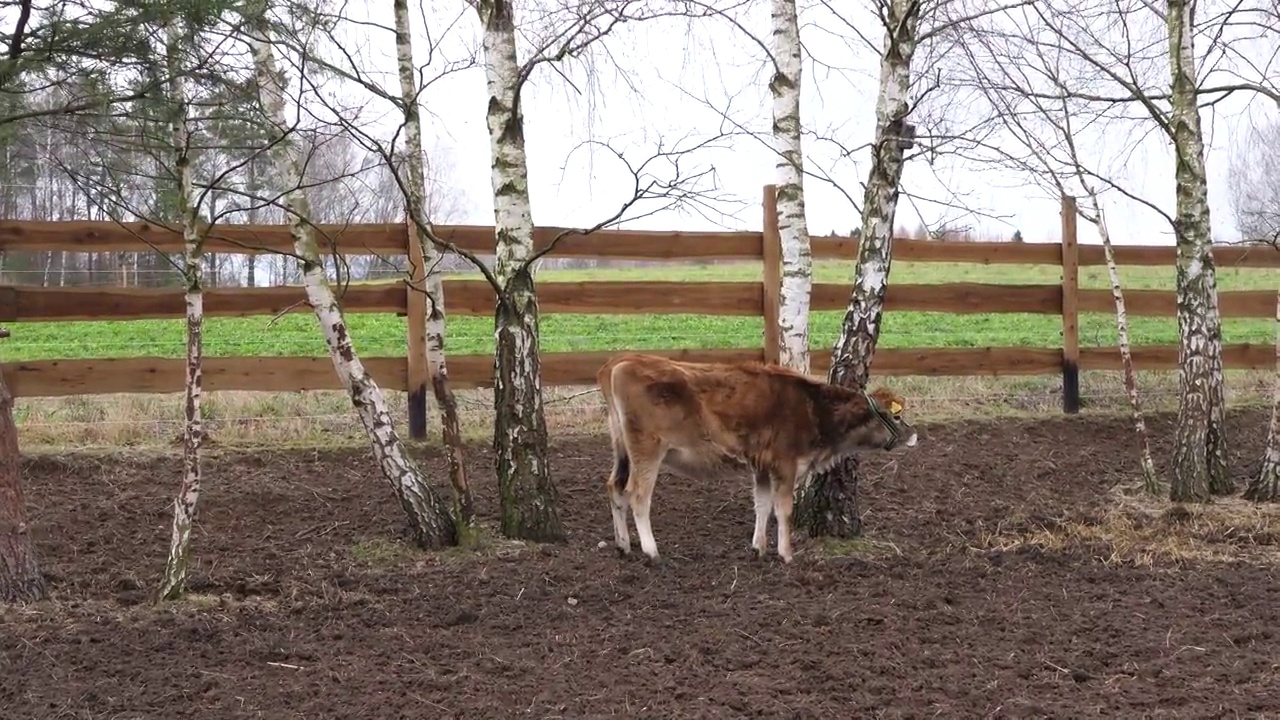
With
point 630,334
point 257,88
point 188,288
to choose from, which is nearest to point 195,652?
point 188,288

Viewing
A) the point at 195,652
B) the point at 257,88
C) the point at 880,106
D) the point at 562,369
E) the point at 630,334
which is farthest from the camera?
the point at 630,334

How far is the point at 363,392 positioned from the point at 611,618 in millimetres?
2121

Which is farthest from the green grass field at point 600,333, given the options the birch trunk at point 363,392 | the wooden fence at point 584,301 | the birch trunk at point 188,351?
the birch trunk at point 188,351

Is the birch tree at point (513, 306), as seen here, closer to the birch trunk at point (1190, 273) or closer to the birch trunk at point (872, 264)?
the birch trunk at point (872, 264)

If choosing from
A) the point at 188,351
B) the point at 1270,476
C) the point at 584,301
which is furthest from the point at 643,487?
the point at 1270,476

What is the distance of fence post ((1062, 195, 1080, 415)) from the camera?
38.2 feet

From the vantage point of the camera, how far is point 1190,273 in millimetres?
8453

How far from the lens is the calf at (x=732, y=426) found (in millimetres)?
7133

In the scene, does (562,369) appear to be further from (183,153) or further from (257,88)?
(183,153)

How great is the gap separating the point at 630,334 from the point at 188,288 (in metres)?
12.4

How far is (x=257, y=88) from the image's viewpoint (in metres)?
6.35

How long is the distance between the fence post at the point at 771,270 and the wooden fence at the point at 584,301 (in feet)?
0.05

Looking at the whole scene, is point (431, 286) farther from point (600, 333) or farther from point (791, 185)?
point (600, 333)

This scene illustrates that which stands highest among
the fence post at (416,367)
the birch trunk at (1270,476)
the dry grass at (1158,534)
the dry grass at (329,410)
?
the fence post at (416,367)
